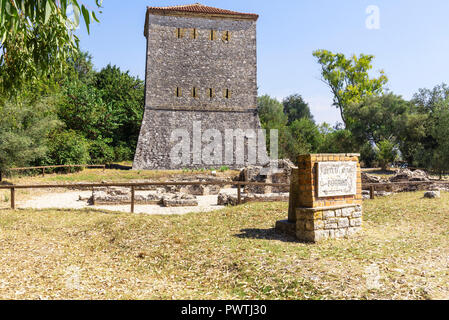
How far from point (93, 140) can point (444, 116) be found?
85.2 ft

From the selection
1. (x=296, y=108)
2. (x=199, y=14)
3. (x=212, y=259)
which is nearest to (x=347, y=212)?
(x=212, y=259)

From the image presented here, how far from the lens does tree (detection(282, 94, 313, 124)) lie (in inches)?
2630

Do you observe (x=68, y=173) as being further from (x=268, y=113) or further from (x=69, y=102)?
(x=268, y=113)

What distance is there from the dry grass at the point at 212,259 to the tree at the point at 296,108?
58.9m

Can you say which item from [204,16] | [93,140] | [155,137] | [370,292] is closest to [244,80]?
[204,16]

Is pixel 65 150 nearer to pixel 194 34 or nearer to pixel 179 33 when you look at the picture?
pixel 179 33

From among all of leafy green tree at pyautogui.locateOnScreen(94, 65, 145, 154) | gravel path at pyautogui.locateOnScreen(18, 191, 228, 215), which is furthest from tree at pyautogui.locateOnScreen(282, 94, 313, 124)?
gravel path at pyautogui.locateOnScreen(18, 191, 228, 215)

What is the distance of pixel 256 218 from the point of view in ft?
29.2

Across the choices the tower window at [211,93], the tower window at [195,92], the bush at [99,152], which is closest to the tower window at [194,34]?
the tower window at [195,92]

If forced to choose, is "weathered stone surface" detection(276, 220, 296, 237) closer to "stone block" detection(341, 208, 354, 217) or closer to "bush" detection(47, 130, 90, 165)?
"stone block" detection(341, 208, 354, 217)

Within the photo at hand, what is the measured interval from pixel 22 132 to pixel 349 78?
35.5 m

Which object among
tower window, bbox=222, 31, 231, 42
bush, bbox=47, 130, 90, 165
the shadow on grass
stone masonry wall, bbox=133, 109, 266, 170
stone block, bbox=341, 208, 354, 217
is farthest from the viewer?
tower window, bbox=222, 31, 231, 42

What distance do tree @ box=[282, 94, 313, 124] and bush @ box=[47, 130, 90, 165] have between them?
4812 cm

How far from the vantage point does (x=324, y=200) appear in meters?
6.82
